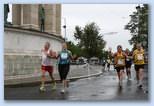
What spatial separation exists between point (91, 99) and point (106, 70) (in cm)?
81

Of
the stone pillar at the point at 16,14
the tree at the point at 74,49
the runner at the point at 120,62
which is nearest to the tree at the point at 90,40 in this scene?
the tree at the point at 74,49

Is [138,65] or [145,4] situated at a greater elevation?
[145,4]

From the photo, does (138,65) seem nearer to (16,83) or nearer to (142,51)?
(142,51)

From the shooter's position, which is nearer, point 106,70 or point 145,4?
point 145,4

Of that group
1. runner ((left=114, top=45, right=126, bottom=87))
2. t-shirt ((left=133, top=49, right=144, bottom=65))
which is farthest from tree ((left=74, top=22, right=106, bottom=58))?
t-shirt ((left=133, top=49, right=144, bottom=65))

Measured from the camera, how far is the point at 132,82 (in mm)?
12195

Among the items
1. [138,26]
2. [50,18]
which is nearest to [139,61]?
[138,26]

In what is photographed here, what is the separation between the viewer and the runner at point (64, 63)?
12109 millimetres

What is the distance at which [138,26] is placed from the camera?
12.0m

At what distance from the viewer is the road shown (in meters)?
11.7

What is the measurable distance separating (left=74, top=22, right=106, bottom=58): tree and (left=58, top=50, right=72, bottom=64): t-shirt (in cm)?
Result: 25

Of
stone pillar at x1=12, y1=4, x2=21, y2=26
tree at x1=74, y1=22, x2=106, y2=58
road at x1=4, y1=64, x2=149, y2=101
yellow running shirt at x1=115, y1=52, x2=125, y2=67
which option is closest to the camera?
road at x1=4, y1=64, x2=149, y2=101

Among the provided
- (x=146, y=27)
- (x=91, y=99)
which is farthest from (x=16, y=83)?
(x=146, y=27)

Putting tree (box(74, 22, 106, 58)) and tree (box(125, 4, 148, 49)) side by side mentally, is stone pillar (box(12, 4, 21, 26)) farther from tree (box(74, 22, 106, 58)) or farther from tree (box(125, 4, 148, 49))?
tree (box(125, 4, 148, 49))
